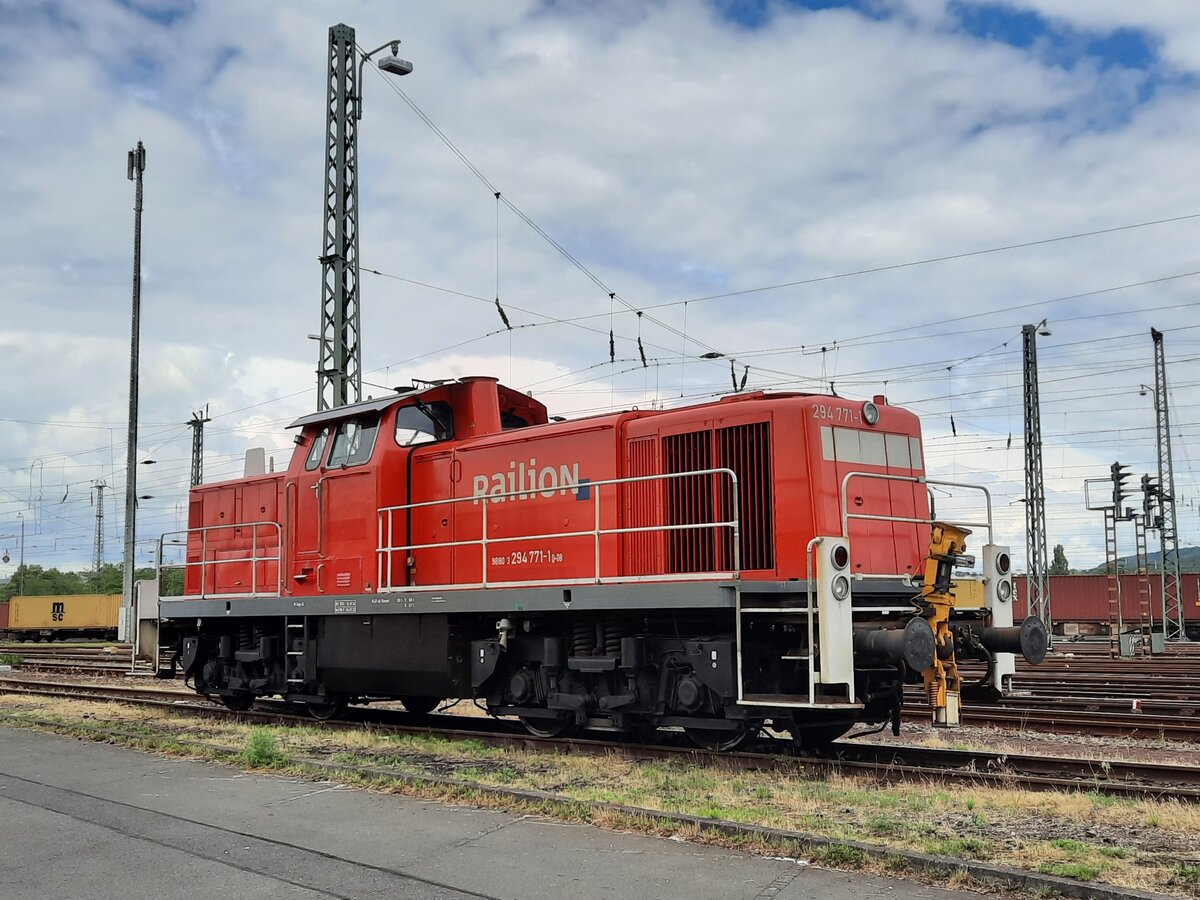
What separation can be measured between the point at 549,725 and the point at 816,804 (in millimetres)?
4243

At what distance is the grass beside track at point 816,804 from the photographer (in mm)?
5910

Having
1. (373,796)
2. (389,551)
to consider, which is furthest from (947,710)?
(389,551)

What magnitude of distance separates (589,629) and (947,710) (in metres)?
3.45

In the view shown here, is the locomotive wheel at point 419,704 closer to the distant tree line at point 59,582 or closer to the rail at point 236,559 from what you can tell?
the rail at point 236,559

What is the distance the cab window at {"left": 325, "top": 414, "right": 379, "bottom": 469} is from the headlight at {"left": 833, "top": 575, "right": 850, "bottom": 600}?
20.6 feet

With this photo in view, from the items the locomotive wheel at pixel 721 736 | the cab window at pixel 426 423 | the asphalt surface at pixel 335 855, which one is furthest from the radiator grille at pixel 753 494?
the cab window at pixel 426 423

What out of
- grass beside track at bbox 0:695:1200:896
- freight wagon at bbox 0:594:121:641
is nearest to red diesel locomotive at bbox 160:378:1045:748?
grass beside track at bbox 0:695:1200:896

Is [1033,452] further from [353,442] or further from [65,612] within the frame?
[65,612]

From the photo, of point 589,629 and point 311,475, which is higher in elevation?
point 311,475

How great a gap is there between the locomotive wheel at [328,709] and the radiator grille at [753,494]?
241 inches

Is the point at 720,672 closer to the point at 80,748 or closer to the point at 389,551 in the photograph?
the point at 389,551

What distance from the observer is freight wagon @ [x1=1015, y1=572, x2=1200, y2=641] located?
4038 cm

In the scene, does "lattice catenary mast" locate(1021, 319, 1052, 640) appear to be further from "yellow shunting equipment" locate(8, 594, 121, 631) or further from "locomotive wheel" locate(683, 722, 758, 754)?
"yellow shunting equipment" locate(8, 594, 121, 631)

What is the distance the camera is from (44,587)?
265 ft
